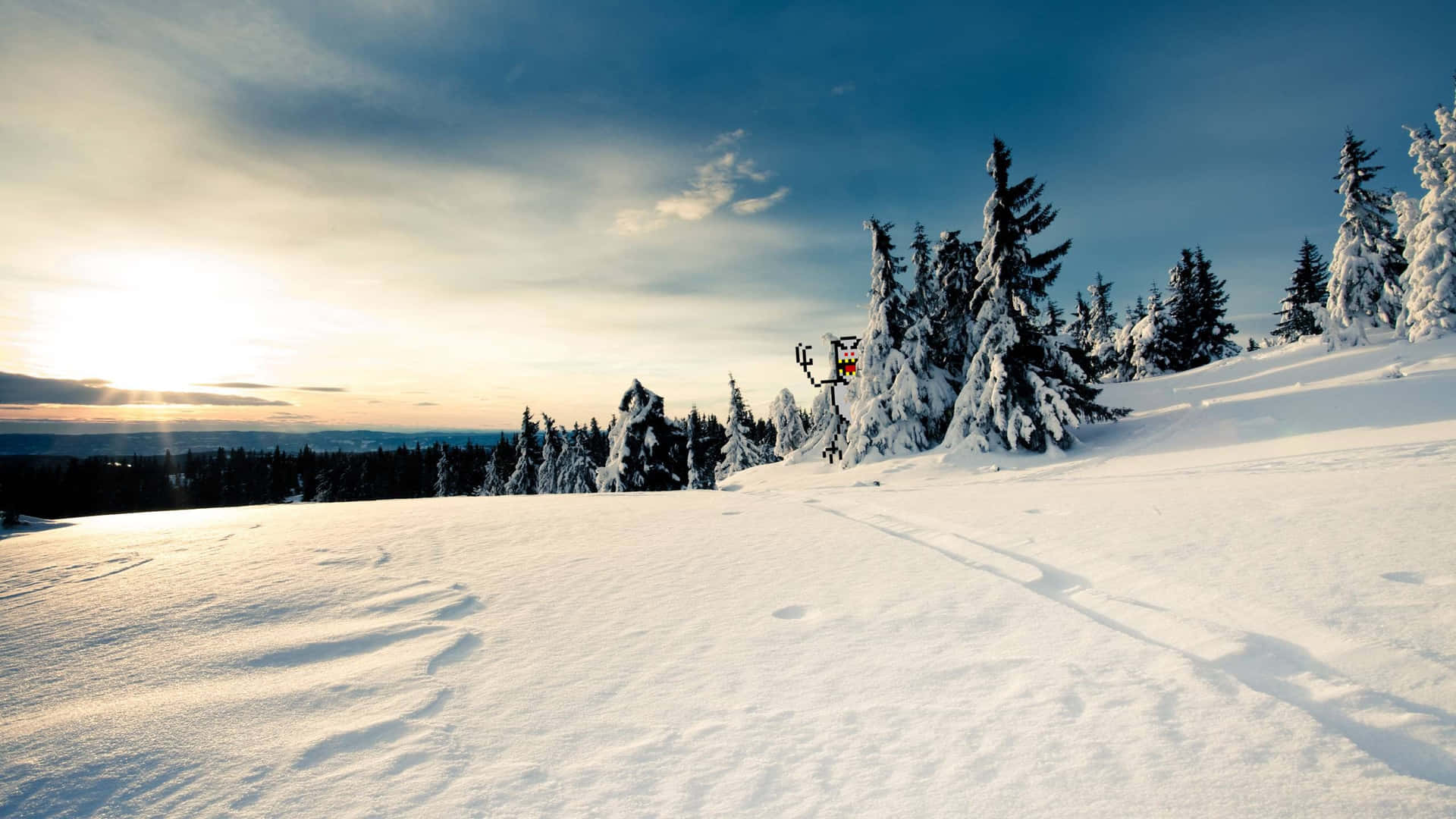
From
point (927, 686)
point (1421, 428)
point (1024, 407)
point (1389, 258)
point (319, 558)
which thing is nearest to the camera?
point (927, 686)

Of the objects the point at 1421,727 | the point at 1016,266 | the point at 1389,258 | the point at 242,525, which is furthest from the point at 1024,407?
the point at 1389,258

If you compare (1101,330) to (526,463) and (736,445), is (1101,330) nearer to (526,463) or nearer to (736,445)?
(736,445)

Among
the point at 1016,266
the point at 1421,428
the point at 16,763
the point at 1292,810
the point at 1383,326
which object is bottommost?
the point at 1292,810

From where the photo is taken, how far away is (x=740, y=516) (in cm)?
945

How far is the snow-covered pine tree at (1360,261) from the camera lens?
86.1 feet

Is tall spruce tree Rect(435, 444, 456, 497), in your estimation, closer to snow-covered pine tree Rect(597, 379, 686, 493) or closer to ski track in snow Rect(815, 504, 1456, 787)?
snow-covered pine tree Rect(597, 379, 686, 493)

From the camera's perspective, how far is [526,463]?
48125 millimetres

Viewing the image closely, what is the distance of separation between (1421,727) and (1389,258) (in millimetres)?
38781

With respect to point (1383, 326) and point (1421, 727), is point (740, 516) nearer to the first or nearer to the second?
point (1421, 727)

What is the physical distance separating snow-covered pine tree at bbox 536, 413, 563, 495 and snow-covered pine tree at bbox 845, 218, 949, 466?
29686 millimetres

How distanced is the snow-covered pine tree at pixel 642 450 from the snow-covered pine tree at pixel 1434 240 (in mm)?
33035

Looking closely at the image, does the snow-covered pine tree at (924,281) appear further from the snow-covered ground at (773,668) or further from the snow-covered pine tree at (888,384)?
the snow-covered ground at (773,668)

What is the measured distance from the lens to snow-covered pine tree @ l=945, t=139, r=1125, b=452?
64.5 feet

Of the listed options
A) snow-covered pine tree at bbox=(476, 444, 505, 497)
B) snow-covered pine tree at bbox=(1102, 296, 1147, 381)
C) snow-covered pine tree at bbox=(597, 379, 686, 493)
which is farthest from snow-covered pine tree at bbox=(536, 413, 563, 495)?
snow-covered pine tree at bbox=(1102, 296, 1147, 381)
